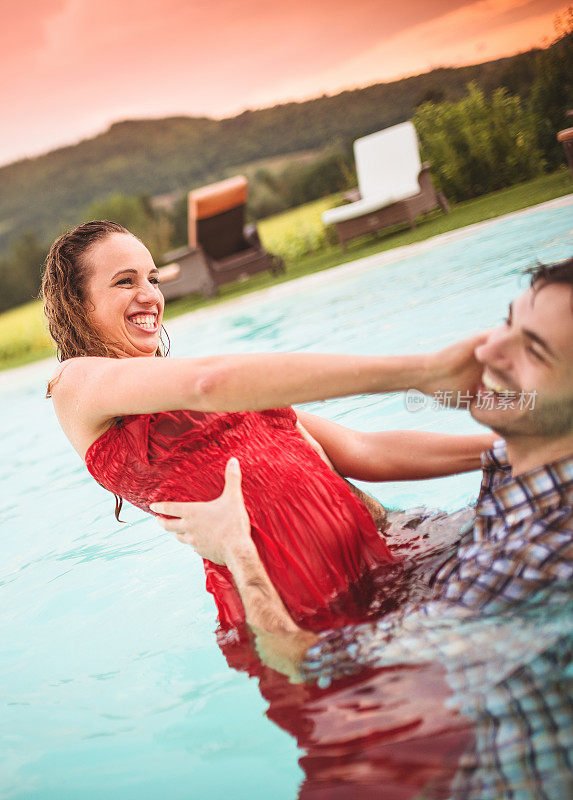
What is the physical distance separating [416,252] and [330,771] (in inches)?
284

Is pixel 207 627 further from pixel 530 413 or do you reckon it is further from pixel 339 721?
pixel 530 413

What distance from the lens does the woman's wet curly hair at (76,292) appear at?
2094 millimetres

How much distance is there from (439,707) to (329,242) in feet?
39.3

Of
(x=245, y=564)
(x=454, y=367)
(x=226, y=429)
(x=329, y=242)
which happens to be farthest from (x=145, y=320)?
(x=329, y=242)

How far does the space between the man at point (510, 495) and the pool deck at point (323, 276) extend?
246 inches

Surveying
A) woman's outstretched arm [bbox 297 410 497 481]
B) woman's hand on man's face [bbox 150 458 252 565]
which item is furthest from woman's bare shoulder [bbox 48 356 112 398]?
woman's outstretched arm [bbox 297 410 497 481]

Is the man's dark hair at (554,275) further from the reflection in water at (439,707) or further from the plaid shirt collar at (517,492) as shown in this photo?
the reflection in water at (439,707)

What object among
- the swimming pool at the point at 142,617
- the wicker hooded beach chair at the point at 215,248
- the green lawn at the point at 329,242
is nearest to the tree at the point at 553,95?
the green lawn at the point at 329,242

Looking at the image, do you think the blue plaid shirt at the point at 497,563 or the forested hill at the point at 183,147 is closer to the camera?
the blue plaid shirt at the point at 497,563

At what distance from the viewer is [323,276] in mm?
9164

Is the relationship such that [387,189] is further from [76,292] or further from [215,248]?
[76,292]

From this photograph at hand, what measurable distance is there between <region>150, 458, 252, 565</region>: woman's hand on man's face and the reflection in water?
0.26m

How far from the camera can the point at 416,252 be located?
8.23m

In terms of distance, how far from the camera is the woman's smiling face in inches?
82.1
